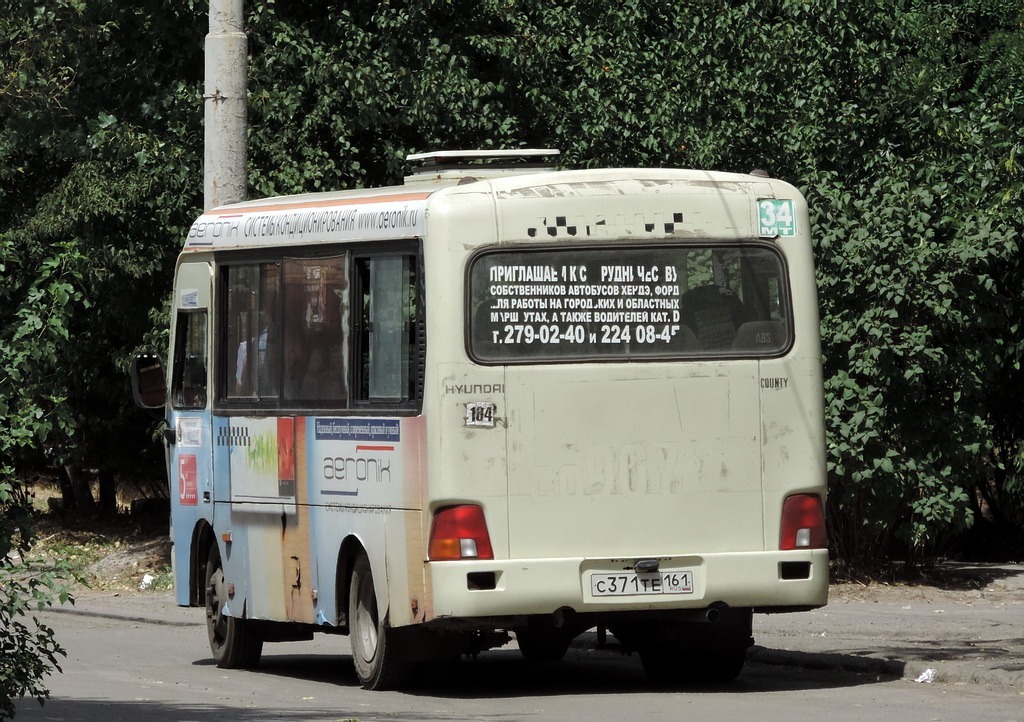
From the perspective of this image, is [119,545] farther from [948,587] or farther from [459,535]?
[459,535]

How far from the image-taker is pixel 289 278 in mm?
13000

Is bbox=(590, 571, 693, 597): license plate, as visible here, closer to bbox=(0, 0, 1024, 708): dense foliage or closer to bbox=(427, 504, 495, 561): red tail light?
bbox=(427, 504, 495, 561): red tail light

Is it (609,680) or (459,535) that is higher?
(459,535)

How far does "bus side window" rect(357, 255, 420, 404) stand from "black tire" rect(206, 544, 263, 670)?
2860 millimetres

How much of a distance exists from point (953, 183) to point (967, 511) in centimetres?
308

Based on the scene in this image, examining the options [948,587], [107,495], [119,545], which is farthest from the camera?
[107,495]

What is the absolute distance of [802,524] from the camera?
1168 cm

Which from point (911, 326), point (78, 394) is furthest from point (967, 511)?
point (78, 394)

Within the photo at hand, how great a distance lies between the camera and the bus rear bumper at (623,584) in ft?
36.4

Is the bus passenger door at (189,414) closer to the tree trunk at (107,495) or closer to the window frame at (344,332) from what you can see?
the window frame at (344,332)

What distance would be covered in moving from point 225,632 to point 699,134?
741 centimetres

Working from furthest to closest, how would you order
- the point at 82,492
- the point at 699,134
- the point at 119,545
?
1. the point at 82,492
2. the point at 119,545
3. the point at 699,134

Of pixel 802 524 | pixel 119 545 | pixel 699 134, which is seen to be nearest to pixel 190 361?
pixel 802 524

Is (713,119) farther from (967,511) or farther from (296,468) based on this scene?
(296,468)
